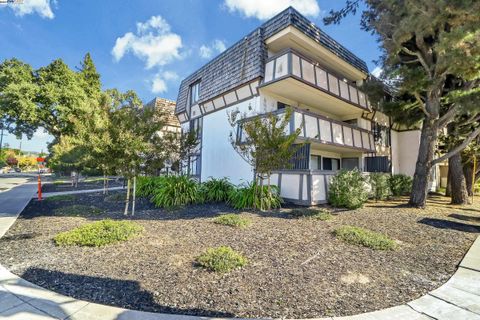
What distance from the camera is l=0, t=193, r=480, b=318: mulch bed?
3.09m

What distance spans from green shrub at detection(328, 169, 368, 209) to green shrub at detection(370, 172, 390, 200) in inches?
111

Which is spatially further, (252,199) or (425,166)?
(425,166)

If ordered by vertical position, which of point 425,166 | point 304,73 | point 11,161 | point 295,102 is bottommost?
point 425,166

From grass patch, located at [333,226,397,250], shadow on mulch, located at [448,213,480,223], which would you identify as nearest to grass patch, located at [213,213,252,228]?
grass patch, located at [333,226,397,250]

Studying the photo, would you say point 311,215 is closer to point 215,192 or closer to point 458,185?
point 215,192

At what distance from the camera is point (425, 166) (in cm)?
1034

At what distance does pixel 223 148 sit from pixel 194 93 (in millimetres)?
6216

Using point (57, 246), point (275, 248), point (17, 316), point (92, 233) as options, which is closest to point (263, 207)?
point (275, 248)

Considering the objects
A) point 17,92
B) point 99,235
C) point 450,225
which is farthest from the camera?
point 17,92

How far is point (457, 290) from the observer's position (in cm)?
348

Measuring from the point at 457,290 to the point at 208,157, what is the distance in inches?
533

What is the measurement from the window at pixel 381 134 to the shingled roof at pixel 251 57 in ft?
14.2

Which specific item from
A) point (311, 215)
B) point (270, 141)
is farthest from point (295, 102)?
point (311, 215)

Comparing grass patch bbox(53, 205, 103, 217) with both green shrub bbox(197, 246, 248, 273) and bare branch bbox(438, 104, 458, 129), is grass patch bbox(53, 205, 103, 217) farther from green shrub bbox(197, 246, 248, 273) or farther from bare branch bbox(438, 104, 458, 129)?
bare branch bbox(438, 104, 458, 129)
